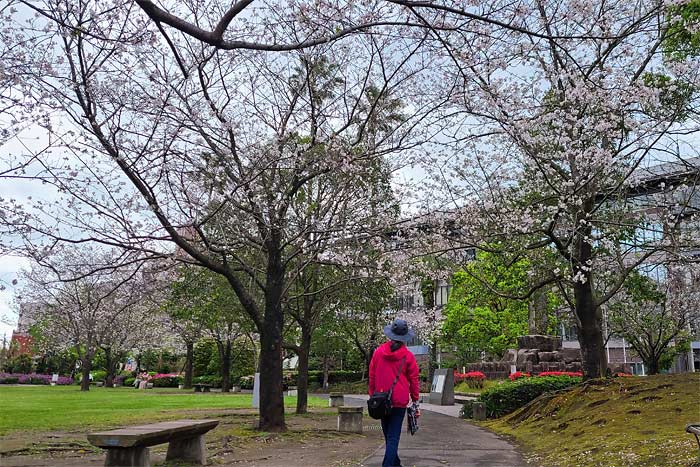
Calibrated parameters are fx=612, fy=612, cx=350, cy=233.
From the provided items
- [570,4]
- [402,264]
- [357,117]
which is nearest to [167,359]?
→ [402,264]

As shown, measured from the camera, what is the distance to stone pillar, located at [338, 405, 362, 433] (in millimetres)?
12797

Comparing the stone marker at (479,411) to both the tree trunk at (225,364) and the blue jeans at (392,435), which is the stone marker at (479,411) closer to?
the blue jeans at (392,435)

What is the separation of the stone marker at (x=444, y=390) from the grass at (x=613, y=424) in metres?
9.71

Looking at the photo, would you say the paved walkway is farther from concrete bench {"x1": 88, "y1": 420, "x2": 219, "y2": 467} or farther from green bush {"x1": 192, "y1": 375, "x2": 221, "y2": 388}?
green bush {"x1": 192, "y1": 375, "x2": 221, "y2": 388}

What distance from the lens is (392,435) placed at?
22.4 ft

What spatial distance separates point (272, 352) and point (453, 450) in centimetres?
445

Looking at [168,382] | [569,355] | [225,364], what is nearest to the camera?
[569,355]

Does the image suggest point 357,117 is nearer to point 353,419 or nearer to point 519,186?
point 519,186

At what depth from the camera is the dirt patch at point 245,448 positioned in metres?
8.50

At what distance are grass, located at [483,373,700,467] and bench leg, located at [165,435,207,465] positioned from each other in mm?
4723

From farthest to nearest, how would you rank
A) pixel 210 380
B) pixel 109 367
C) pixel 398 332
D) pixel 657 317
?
1. pixel 109 367
2. pixel 210 380
3. pixel 657 317
4. pixel 398 332

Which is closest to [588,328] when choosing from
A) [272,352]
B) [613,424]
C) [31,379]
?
[613,424]

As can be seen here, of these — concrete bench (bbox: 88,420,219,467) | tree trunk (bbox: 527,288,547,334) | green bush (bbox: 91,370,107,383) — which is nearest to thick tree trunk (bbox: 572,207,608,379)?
concrete bench (bbox: 88,420,219,467)

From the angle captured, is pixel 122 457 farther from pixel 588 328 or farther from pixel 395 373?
pixel 588 328
